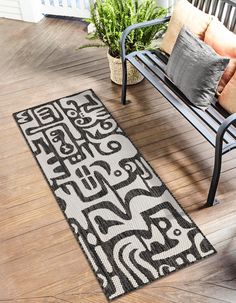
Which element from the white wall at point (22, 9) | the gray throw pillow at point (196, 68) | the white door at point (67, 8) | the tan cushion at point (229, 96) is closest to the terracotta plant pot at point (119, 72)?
the gray throw pillow at point (196, 68)

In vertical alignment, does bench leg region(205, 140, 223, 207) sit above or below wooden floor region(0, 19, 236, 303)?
above

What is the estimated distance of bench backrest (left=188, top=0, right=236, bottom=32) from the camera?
7.76 feet

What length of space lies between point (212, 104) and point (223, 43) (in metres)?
0.36

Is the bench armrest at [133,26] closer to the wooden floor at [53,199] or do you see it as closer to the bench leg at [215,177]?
the wooden floor at [53,199]

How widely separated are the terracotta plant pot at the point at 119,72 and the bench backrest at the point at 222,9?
0.66 m

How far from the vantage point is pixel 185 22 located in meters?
2.39

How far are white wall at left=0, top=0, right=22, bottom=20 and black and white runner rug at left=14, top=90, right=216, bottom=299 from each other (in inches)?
65.5

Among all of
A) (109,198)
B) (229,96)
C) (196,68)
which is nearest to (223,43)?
(196,68)

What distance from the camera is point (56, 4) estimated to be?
389 cm

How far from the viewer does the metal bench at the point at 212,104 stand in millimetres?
1898

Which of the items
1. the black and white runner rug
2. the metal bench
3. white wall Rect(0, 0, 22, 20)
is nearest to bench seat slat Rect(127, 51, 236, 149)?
the metal bench

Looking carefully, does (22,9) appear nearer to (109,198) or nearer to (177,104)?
(177,104)

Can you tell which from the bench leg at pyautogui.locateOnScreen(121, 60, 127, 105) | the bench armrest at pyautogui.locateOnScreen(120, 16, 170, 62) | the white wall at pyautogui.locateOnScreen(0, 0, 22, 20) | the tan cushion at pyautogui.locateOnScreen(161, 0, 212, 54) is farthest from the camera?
the white wall at pyautogui.locateOnScreen(0, 0, 22, 20)

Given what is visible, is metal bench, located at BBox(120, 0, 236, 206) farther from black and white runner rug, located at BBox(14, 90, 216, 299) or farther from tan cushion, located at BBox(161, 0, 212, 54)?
black and white runner rug, located at BBox(14, 90, 216, 299)
